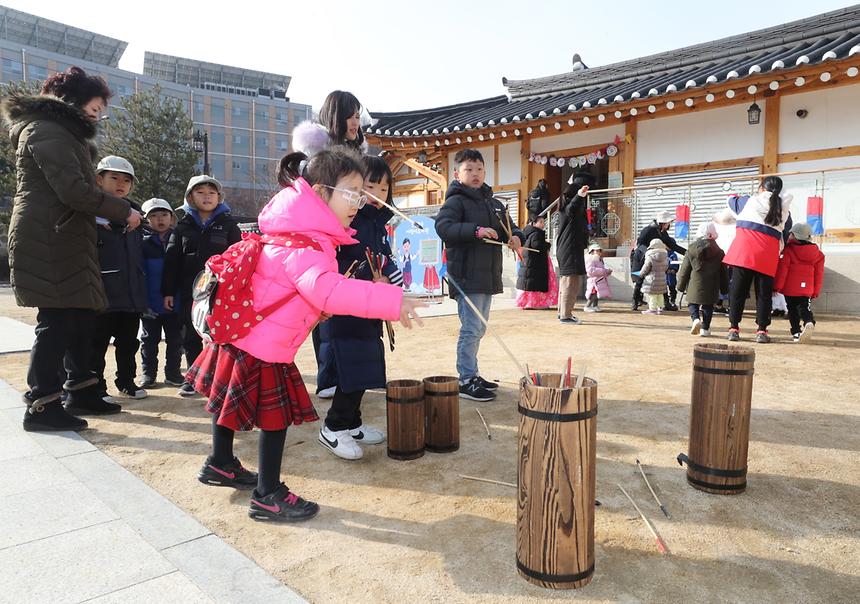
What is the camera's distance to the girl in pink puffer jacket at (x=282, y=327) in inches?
84.0

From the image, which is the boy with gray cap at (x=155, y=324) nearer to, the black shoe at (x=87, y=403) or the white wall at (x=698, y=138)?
the black shoe at (x=87, y=403)

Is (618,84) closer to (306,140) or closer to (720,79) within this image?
(720,79)

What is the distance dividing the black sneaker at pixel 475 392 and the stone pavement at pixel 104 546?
218 cm

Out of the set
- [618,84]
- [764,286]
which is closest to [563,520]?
[764,286]

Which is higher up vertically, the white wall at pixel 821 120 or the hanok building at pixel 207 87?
the hanok building at pixel 207 87

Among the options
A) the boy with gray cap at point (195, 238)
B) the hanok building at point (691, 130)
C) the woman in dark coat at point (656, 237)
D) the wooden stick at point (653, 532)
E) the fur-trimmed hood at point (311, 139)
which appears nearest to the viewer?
the wooden stick at point (653, 532)

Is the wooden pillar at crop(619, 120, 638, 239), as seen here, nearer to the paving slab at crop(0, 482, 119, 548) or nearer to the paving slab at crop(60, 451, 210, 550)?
the paving slab at crop(60, 451, 210, 550)

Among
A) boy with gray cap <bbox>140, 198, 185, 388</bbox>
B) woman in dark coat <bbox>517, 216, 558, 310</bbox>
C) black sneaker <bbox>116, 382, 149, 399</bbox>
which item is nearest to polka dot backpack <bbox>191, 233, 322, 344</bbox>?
black sneaker <bbox>116, 382, 149, 399</bbox>

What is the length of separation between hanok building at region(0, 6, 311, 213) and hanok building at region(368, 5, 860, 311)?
35560mm

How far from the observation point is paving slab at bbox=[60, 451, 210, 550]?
80.9 inches

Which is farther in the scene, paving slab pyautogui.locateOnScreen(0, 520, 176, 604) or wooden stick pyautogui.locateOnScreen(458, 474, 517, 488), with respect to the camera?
wooden stick pyautogui.locateOnScreen(458, 474, 517, 488)

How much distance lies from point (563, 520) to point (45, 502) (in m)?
2.11

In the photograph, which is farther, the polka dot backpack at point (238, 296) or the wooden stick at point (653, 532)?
the polka dot backpack at point (238, 296)

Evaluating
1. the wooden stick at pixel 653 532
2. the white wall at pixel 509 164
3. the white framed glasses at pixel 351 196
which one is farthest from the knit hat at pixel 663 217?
the white framed glasses at pixel 351 196
